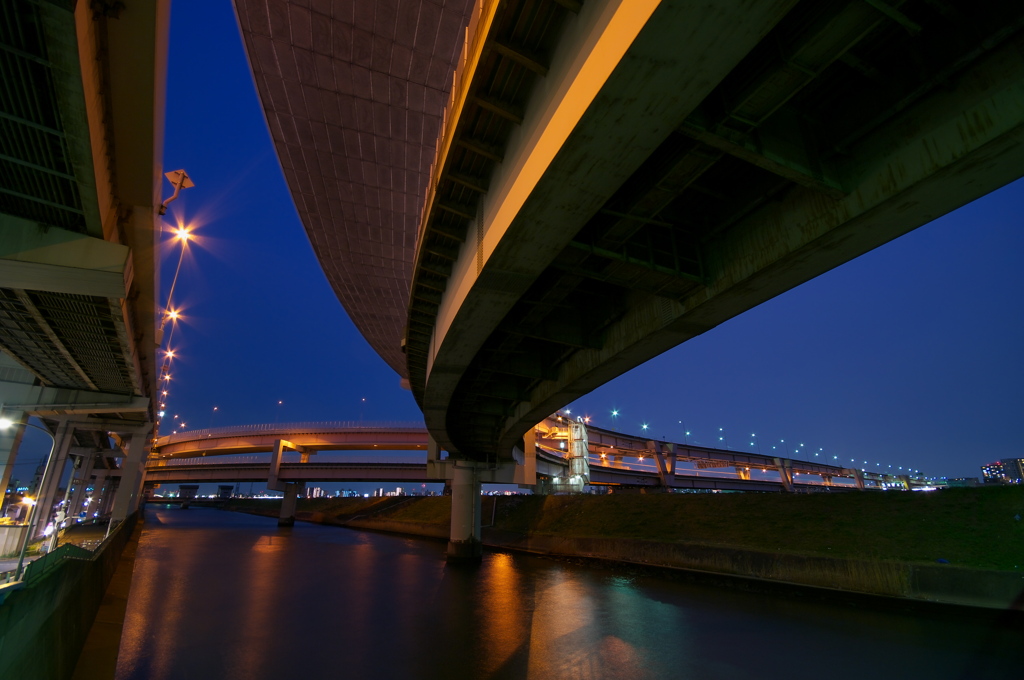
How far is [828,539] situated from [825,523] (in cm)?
135

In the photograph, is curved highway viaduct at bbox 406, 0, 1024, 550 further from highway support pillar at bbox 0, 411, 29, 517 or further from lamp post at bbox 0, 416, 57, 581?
highway support pillar at bbox 0, 411, 29, 517

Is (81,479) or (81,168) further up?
(81,168)

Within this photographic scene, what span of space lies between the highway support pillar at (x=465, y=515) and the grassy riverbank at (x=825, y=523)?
8.34m

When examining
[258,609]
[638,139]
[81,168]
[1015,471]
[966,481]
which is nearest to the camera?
[638,139]

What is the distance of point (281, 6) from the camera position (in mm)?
10320

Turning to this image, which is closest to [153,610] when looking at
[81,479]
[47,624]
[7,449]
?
[47,624]

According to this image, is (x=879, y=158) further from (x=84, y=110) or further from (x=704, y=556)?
(x=704, y=556)

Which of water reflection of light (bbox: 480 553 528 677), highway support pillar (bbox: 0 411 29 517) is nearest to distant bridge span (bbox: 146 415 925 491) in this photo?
water reflection of light (bbox: 480 553 528 677)

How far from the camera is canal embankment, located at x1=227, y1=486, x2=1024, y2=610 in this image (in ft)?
52.4

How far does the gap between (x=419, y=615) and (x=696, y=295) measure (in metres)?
14.8

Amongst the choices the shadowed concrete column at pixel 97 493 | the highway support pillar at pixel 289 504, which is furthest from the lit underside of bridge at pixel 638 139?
the shadowed concrete column at pixel 97 493

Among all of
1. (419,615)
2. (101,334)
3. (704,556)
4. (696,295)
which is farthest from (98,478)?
(696,295)

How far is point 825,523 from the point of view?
877 inches

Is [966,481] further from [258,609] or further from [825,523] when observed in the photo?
[258,609]
